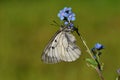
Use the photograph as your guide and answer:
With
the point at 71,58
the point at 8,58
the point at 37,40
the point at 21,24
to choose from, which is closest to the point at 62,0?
the point at 21,24

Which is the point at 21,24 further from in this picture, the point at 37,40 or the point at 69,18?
the point at 69,18

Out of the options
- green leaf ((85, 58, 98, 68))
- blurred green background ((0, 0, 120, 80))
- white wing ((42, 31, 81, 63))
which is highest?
blurred green background ((0, 0, 120, 80))

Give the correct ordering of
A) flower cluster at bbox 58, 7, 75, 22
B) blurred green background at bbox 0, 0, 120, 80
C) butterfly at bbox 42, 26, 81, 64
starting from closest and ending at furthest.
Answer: flower cluster at bbox 58, 7, 75, 22 < butterfly at bbox 42, 26, 81, 64 < blurred green background at bbox 0, 0, 120, 80

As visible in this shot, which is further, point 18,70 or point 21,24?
point 21,24

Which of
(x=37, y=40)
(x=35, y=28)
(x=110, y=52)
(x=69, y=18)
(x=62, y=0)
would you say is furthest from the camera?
(x=62, y=0)

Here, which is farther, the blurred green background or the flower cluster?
the blurred green background

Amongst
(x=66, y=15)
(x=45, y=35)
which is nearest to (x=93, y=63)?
(x=66, y=15)

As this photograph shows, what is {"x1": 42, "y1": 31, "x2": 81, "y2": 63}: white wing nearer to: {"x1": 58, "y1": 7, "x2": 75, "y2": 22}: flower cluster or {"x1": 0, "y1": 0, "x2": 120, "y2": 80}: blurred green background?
{"x1": 58, "y1": 7, "x2": 75, "y2": 22}: flower cluster

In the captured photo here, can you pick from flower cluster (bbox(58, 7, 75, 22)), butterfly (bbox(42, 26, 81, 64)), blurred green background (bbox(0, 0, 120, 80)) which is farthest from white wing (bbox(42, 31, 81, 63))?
blurred green background (bbox(0, 0, 120, 80))
